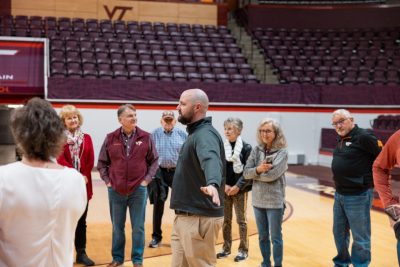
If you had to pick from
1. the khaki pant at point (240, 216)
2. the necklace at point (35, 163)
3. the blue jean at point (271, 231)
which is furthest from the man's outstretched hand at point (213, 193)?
the khaki pant at point (240, 216)

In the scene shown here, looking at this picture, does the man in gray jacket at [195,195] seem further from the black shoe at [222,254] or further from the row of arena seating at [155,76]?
the row of arena seating at [155,76]

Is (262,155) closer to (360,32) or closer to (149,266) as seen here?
(149,266)

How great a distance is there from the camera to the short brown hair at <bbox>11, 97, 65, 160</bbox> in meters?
1.84

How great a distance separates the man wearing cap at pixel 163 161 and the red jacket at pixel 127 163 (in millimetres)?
881

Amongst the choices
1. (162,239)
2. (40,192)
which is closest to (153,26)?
(162,239)

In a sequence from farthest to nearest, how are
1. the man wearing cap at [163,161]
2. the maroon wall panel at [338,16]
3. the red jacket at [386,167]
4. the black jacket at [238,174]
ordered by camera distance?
the maroon wall panel at [338,16] < the man wearing cap at [163,161] < the black jacket at [238,174] < the red jacket at [386,167]

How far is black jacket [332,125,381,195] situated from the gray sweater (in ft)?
1.77

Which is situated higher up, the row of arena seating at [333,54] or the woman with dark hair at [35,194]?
the row of arena seating at [333,54]

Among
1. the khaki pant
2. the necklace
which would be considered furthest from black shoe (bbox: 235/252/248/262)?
the necklace

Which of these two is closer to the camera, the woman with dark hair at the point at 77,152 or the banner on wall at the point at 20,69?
the woman with dark hair at the point at 77,152

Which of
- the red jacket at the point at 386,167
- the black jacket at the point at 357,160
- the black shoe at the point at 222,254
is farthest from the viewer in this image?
the black shoe at the point at 222,254

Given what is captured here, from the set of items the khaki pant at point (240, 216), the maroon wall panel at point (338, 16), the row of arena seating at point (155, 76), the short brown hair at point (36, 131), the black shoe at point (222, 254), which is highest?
the maroon wall panel at point (338, 16)

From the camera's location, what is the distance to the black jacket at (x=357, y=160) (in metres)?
4.59

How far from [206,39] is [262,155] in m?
11.7
